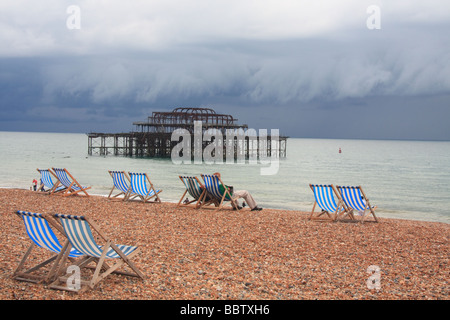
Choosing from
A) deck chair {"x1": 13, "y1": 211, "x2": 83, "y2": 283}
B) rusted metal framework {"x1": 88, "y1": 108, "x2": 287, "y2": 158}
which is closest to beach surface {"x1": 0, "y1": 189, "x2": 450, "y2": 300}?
deck chair {"x1": 13, "y1": 211, "x2": 83, "y2": 283}

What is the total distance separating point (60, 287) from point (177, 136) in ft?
138

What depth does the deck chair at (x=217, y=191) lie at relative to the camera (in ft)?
31.6

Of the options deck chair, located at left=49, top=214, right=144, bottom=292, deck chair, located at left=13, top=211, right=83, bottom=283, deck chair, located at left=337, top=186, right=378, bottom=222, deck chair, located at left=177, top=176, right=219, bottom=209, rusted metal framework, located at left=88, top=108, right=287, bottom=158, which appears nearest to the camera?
deck chair, located at left=49, top=214, right=144, bottom=292

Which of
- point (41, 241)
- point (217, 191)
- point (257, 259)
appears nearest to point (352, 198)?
point (217, 191)

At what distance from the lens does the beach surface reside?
407 cm

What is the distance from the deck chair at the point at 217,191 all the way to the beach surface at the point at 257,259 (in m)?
0.99

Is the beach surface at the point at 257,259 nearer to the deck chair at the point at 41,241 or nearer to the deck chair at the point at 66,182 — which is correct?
the deck chair at the point at 41,241

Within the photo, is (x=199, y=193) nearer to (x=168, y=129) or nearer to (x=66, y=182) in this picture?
(x=66, y=182)

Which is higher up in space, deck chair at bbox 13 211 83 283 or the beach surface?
deck chair at bbox 13 211 83 283

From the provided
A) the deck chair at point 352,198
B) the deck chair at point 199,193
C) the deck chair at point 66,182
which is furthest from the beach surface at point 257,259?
the deck chair at point 66,182

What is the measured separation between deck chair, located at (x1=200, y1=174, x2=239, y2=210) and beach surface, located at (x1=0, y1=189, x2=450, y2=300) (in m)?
0.99

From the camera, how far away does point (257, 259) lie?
529 centimetres

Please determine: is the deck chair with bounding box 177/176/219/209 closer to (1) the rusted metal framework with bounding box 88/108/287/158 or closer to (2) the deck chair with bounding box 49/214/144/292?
(2) the deck chair with bounding box 49/214/144/292
